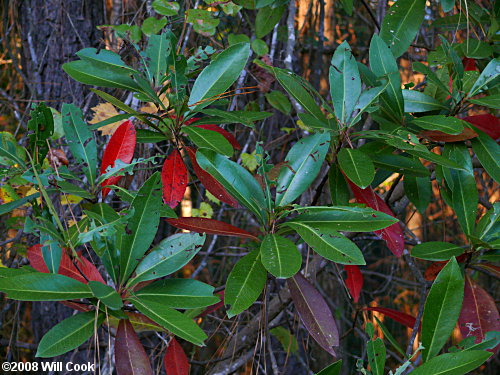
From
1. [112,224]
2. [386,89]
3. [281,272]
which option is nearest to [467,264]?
[386,89]

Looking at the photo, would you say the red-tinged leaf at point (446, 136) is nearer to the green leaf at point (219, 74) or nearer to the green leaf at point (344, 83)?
the green leaf at point (344, 83)

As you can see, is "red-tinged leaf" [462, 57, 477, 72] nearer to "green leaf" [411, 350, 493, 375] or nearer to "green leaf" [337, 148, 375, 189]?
"green leaf" [337, 148, 375, 189]

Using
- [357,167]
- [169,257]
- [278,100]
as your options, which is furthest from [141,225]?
[278,100]

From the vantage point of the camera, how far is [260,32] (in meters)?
1.52

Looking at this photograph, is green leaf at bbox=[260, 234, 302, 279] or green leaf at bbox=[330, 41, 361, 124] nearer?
green leaf at bbox=[260, 234, 302, 279]

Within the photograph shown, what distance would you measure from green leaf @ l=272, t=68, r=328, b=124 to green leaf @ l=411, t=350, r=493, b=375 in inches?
17.7

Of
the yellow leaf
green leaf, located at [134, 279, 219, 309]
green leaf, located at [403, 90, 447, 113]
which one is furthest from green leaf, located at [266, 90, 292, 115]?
green leaf, located at [134, 279, 219, 309]

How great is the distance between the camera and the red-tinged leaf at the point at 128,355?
0.83 m

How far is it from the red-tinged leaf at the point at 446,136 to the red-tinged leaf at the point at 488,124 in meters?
0.08

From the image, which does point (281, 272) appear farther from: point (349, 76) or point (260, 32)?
point (260, 32)

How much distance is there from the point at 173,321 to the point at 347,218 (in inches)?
12.1

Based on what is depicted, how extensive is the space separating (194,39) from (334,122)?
1.28m

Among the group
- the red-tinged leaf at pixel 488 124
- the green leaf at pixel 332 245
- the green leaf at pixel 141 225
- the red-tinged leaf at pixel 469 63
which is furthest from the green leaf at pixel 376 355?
the red-tinged leaf at pixel 469 63

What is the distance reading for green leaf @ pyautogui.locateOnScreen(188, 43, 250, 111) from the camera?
3.32 ft
